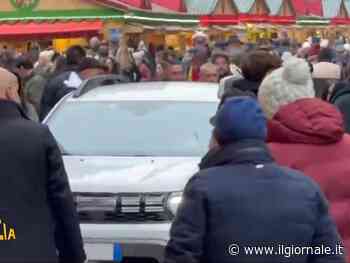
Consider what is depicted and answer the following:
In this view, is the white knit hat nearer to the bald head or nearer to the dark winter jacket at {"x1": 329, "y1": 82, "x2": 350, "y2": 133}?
the bald head

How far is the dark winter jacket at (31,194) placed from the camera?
5496mm

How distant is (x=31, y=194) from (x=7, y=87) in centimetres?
56

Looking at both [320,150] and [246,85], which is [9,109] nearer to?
[320,150]

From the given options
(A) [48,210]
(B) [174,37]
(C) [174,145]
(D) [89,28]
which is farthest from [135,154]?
(B) [174,37]

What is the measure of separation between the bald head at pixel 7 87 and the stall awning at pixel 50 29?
812 inches

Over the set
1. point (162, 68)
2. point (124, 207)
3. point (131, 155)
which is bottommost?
point (162, 68)

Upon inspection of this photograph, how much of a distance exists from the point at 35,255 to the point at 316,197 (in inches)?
66.3

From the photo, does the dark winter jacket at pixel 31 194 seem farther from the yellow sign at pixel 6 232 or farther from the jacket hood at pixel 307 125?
the jacket hood at pixel 307 125

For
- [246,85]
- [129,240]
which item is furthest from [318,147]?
[129,240]

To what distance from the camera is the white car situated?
332 inches

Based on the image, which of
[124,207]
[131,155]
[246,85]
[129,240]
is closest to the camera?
[246,85]

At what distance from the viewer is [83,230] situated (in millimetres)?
8516

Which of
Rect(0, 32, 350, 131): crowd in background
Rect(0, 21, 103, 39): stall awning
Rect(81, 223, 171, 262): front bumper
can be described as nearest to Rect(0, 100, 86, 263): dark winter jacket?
Rect(0, 32, 350, 131): crowd in background

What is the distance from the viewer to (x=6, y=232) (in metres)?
5.46
